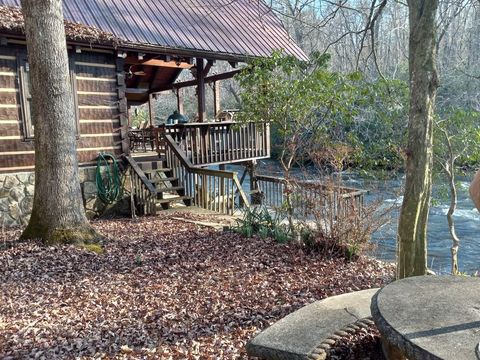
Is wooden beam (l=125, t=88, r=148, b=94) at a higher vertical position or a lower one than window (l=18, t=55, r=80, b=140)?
higher

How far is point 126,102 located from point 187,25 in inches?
105

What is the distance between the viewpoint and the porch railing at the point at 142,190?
8938 mm

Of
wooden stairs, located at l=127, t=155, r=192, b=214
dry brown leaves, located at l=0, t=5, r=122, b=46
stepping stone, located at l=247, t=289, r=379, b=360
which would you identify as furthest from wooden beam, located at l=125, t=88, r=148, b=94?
stepping stone, located at l=247, t=289, r=379, b=360

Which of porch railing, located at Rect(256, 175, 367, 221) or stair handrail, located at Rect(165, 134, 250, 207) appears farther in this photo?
stair handrail, located at Rect(165, 134, 250, 207)

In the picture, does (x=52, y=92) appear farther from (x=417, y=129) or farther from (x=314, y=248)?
(x=417, y=129)

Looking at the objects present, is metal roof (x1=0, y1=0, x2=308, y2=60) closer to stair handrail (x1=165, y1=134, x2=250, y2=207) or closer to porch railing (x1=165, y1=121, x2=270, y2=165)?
porch railing (x1=165, y1=121, x2=270, y2=165)

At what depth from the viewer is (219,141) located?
11125mm

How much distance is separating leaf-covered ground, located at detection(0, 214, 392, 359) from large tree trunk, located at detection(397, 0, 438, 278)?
78 centimetres

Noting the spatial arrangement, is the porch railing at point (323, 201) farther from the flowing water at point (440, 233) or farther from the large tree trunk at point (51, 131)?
the large tree trunk at point (51, 131)

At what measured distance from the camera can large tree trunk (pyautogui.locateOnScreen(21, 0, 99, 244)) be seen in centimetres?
583

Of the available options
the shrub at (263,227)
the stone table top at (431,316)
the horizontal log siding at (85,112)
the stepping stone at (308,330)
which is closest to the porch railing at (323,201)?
the shrub at (263,227)

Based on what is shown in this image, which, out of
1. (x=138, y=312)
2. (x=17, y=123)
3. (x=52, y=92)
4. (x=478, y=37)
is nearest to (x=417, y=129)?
(x=138, y=312)

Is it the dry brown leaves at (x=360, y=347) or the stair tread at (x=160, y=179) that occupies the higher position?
the stair tread at (x=160, y=179)

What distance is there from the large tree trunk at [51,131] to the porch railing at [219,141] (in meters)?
4.35
